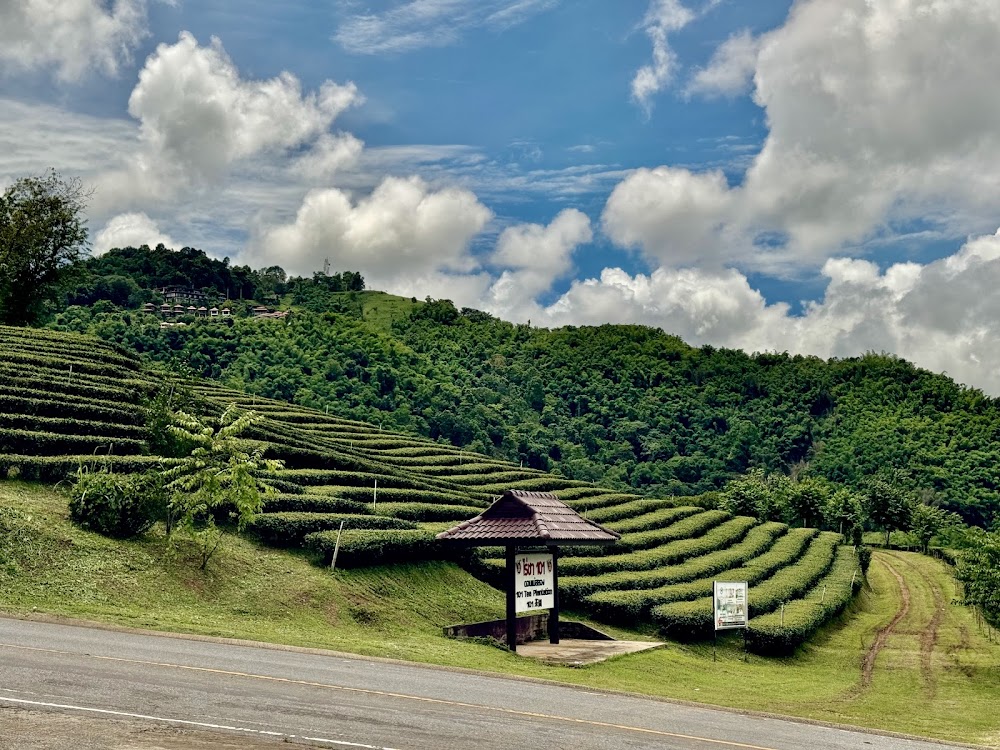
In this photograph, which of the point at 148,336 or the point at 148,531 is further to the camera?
the point at 148,336

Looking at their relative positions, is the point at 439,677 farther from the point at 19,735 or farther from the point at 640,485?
the point at 640,485

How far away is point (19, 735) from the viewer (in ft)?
38.2

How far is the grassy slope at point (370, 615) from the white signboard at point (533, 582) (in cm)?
190

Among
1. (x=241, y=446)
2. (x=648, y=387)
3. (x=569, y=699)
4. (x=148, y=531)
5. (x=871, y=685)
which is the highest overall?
(x=648, y=387)

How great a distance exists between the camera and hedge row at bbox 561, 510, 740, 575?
39.2 m

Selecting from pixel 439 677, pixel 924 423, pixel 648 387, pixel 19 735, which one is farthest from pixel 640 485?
pixel 19 735

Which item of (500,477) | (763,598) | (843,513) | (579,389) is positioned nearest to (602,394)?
(579,389)

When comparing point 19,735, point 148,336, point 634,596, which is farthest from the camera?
point 148,336

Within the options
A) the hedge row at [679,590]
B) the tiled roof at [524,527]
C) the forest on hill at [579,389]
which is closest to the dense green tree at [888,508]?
the forest on hill at [579,389]

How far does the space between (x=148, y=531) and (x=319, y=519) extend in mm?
5106

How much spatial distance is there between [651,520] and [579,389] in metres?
87.8

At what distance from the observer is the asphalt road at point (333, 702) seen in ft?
43.4

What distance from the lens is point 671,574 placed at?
41.2 m

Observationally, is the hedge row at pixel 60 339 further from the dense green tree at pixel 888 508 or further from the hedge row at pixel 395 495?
the dense green tree at pixel 888 508
